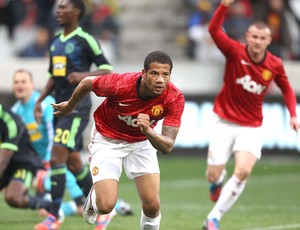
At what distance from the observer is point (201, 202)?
15.2 metres

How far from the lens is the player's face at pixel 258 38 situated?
12430 mm

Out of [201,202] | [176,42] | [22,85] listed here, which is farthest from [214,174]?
[176,42]

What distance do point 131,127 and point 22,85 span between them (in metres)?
4.02

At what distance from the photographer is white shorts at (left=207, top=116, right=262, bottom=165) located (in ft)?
40.8

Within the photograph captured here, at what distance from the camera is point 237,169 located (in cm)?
1218

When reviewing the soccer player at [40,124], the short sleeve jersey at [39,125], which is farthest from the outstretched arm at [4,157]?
the short sleeve jersey at [39,125]

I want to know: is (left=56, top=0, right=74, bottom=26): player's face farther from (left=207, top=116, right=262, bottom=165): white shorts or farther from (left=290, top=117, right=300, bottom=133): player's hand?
(left=290, top=117, right=300, bottom=133): player's hand

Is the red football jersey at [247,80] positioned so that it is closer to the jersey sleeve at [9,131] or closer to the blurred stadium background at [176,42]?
the jersey sleeve at [9,131]

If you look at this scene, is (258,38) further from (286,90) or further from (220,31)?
(286,90)

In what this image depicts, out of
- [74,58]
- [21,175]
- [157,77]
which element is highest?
[157,77]

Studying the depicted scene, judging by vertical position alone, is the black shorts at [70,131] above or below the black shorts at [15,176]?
above

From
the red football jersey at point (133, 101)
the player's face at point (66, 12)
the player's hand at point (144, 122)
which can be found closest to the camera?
the player's hand at point (144, 122)

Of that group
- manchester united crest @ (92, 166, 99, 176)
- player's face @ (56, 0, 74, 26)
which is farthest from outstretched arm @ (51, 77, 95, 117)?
player's face @ (56, 0, 74, 26)

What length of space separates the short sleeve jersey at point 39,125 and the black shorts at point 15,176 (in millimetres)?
895
